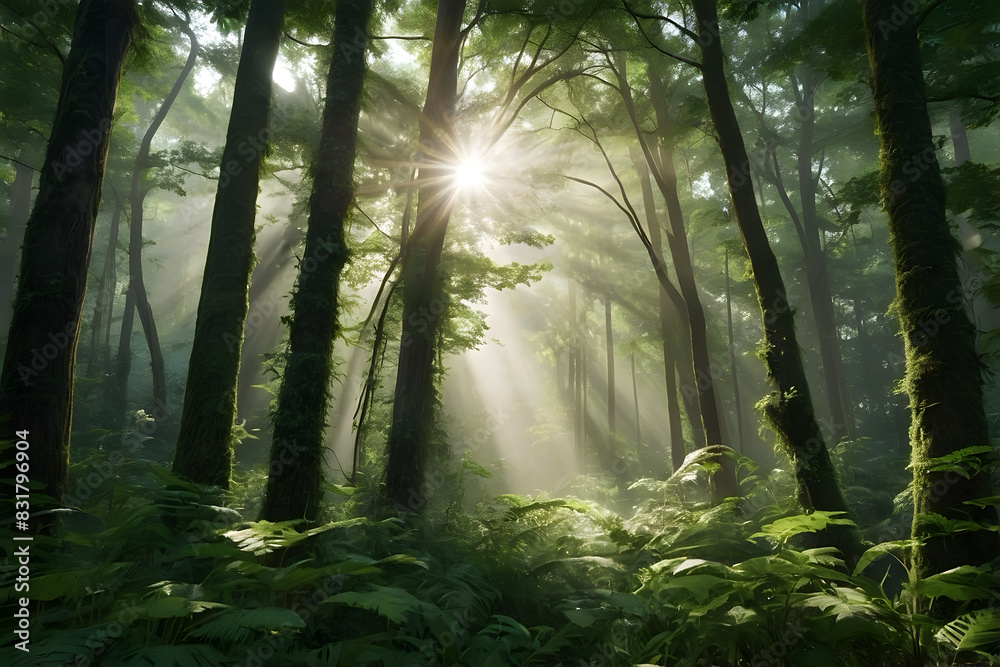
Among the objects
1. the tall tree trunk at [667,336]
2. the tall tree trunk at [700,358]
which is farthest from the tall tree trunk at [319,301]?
the tall tree trunk at [667,336]

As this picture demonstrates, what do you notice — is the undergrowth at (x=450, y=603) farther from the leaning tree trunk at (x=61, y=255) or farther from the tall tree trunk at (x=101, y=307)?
the tall tree trunk at (x=101, y=307)

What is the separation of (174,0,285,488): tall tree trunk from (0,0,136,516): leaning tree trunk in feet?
3.63

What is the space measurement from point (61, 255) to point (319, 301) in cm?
234

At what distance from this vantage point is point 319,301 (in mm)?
5344

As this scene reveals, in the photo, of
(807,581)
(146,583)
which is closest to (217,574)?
(146,583)

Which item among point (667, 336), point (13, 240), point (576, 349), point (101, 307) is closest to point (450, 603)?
point (667, 336)

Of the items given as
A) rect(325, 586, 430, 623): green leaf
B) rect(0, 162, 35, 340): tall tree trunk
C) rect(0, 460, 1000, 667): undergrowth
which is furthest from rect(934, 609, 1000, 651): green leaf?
rect(0, 162, 35, 340): tall tree trunk

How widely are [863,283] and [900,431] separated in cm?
879

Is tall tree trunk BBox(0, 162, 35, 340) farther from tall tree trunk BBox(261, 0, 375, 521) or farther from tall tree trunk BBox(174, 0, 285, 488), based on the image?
tall tree trunk BBox(261, 0, 375, 521)

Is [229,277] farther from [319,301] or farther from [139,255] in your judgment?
[139,255]

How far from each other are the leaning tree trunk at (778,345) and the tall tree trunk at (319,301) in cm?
457

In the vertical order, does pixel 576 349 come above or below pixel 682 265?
above

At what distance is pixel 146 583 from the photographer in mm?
3252

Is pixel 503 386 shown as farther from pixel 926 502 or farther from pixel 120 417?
pixel 926 502
